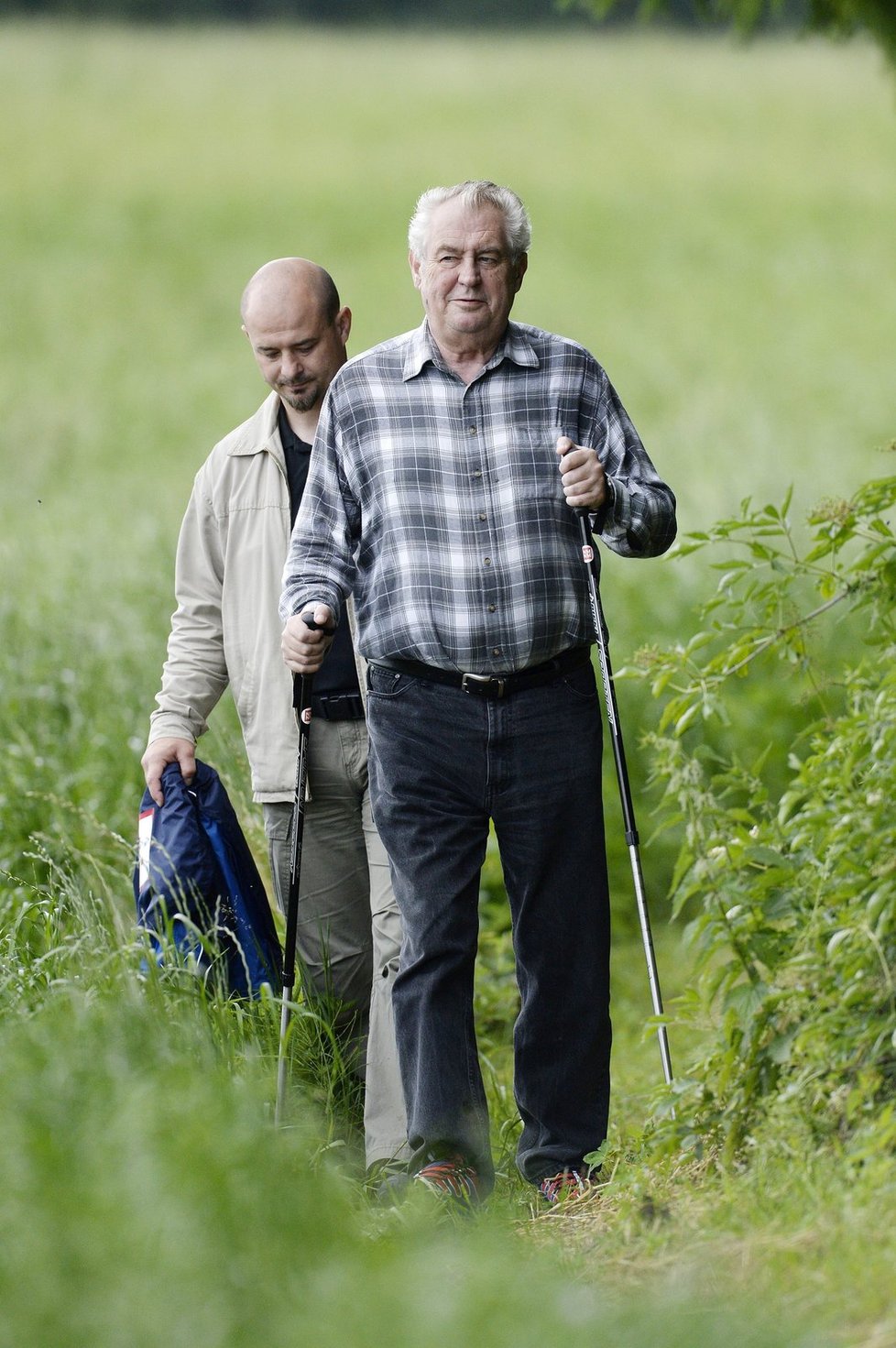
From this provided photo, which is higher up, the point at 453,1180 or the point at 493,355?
the point at 493,355

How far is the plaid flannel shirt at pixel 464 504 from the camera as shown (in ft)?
12.9

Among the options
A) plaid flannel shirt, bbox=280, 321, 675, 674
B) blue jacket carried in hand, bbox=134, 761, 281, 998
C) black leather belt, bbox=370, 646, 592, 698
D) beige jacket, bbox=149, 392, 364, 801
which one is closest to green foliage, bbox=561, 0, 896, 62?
plaid flannel shirt, bbox=280, 321, 675, 674

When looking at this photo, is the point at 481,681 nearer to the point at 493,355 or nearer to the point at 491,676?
the point at 491,676

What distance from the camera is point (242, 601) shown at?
4461 millimetres

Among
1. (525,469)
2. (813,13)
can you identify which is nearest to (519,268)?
(525,469)

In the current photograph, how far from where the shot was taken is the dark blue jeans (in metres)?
4.00

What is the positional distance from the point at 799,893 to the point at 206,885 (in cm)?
147

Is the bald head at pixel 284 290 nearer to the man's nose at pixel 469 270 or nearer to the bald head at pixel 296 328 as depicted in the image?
the bald head at pixel 296 328

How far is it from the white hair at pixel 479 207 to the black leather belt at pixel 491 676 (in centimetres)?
93

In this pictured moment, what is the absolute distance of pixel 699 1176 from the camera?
362 cm

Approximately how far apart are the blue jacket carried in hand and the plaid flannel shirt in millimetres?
617

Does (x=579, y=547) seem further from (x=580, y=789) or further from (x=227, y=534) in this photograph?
(x=227, y=534)

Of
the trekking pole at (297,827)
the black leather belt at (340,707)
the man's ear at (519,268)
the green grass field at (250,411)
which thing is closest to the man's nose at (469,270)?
the man's ear at (519,268)

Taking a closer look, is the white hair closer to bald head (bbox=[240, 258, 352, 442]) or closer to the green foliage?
bald head (bbox=[240, 258, 352, 442])
